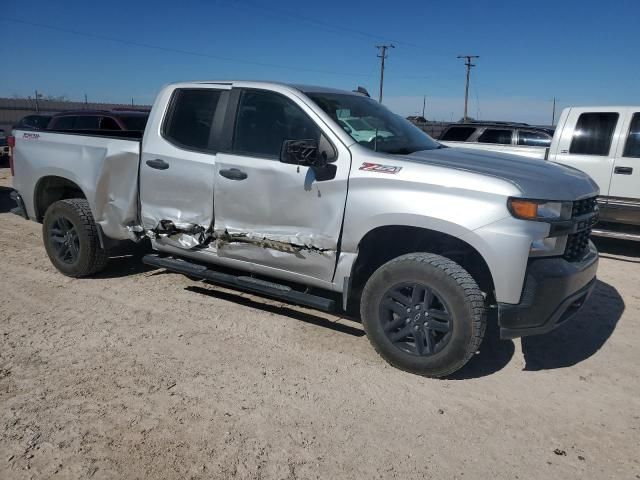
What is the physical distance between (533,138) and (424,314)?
7.90 metres

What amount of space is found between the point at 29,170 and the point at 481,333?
16.1 ft

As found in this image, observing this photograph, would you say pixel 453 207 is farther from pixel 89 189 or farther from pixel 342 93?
pixel 89 189

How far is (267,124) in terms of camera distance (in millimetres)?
4367

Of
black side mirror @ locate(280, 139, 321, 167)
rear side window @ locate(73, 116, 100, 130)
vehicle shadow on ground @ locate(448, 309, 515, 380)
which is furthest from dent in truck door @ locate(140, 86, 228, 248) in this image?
rear side window @ locate(73, 116, 100, 130)

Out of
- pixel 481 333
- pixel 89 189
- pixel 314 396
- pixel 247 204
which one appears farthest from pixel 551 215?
pixel 89 189

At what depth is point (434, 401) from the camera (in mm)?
3457

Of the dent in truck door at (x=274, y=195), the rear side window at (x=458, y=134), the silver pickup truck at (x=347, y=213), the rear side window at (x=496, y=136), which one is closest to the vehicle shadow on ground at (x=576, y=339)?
the silver pickup truck at (x=347, y=213)

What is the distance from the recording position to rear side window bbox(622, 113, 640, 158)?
7.32m

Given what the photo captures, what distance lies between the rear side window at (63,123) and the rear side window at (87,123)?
0.21 metres

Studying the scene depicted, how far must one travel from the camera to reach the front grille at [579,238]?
11.8 ft

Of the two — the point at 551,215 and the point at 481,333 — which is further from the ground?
the point at 551,215

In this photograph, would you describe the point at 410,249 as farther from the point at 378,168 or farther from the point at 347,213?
the point at 378,168

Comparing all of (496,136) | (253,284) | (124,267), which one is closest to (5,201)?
(124,267)

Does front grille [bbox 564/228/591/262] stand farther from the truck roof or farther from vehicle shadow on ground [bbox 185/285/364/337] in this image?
the truck roof
